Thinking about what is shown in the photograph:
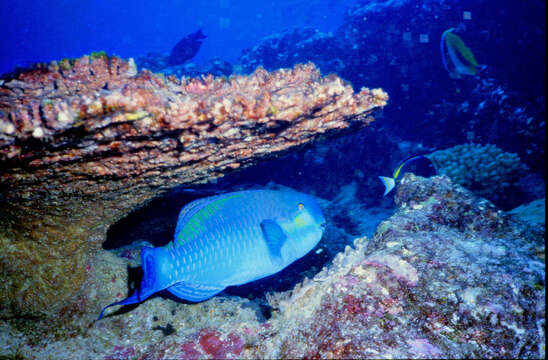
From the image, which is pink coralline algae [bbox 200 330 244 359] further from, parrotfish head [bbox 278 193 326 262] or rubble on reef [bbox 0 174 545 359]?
parrotfish head [bbox 278 193 326 262]

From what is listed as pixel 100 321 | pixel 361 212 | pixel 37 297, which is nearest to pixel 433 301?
pixel 100 321

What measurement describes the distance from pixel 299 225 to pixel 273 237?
306 millimetres

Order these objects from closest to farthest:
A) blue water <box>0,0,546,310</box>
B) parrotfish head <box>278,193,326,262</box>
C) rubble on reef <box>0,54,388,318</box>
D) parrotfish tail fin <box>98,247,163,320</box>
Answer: rubble on reef <box>0,54,388,318</box>
parrotfish tail fin <box>98,247,163,320</box>
parrotfish head <box>278,193,326,262</box>
blue water <box>0,0,546,310</box>

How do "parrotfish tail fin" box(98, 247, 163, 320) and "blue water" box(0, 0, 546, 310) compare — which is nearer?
"parrotfish tail fin" box(98, 247, 163, 320)

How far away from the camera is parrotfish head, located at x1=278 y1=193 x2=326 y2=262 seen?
95.3 inches

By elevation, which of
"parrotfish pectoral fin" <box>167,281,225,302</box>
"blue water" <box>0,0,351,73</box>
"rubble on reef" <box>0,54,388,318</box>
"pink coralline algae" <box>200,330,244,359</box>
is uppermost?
"blue water" <box>0,0,351,73</box>

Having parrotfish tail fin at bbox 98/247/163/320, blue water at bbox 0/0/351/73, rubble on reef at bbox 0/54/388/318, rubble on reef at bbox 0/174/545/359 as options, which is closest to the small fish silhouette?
rubble on reef at bbox 0/54/388/318

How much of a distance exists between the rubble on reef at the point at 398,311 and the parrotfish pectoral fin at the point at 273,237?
0.34 metres

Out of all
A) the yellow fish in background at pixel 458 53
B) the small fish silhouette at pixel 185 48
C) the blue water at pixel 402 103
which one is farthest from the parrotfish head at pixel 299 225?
the small fish silhouette at pixel 185 48

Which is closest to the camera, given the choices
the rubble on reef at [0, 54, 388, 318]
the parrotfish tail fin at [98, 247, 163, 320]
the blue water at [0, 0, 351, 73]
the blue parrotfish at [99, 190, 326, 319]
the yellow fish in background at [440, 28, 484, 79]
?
the rubble on reef at [0, 54, 388, 318]

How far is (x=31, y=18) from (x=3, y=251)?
12413 centimetres

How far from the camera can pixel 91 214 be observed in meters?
2.54

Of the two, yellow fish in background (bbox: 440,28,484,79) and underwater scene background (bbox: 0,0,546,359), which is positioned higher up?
yellow fish in background (bbox: 440,28,484,79)

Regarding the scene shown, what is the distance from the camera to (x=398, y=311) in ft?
5.30
